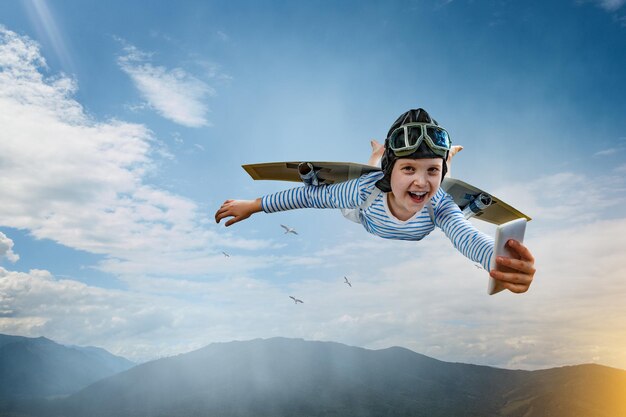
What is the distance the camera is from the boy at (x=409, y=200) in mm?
6449

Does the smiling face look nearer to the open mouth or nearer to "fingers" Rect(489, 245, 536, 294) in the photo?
the open mouth

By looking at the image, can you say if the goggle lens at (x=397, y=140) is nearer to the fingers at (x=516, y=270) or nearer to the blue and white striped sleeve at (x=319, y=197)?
the blue and white striped sleeve at (x=319, y=197)

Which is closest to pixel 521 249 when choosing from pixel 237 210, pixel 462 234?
pixel 462 234

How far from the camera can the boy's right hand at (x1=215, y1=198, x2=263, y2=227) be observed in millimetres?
8469

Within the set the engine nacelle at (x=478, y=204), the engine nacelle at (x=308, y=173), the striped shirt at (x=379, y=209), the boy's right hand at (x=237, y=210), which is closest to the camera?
the striped shirt at (x=379, y=209)

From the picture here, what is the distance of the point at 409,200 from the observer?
691 cm

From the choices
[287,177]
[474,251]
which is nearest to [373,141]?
[287,177]

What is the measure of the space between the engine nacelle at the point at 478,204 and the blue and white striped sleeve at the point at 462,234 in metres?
0.69

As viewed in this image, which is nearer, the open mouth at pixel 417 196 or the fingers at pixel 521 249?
the fingers at pixel 521 249

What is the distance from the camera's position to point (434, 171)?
6742 mm

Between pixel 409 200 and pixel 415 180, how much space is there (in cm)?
32

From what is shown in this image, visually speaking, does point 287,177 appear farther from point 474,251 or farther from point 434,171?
point 474,251

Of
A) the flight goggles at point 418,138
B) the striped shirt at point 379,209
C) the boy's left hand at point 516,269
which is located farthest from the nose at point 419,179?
the boy's left hand at point 516,269

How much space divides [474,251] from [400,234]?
1.59 meters
